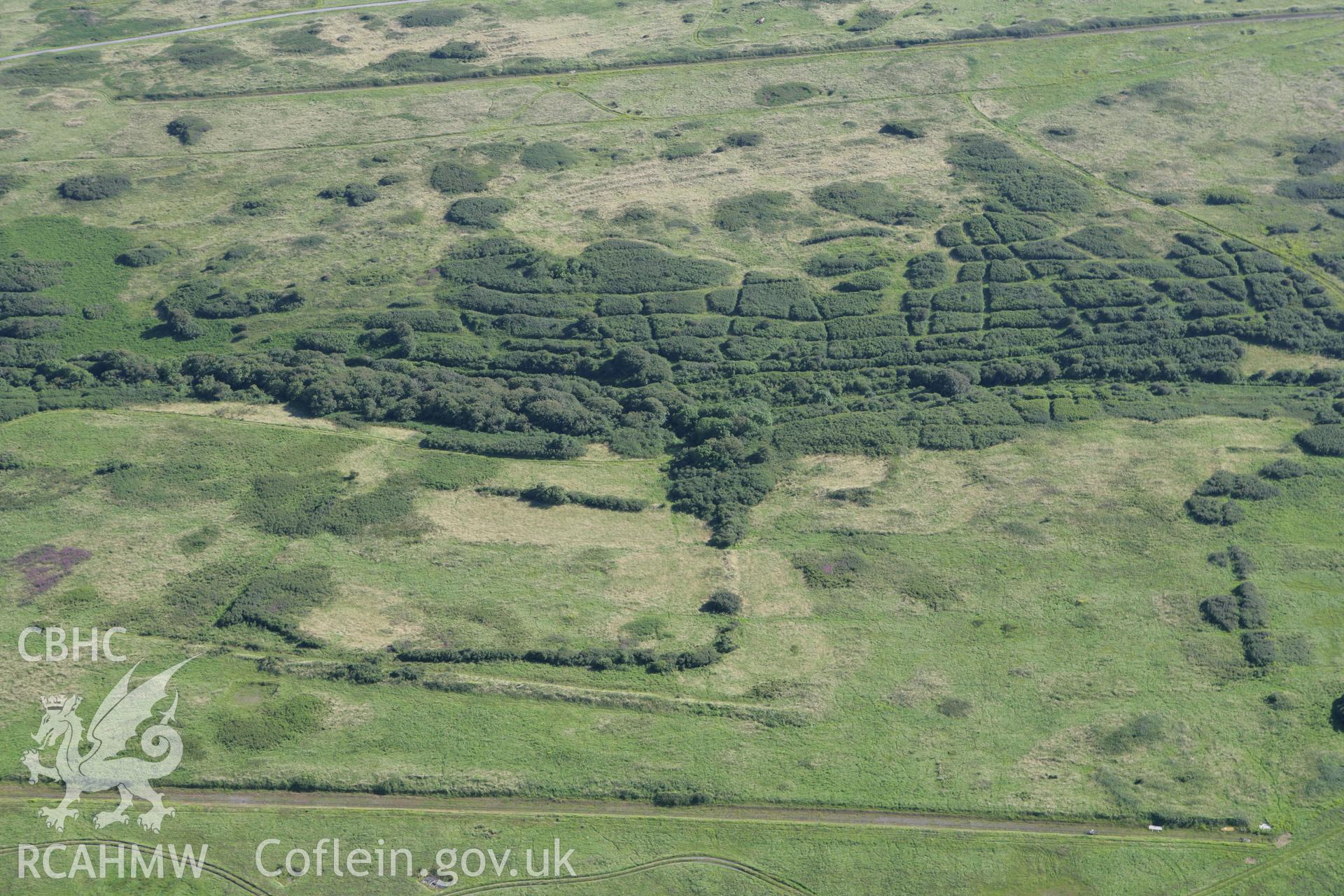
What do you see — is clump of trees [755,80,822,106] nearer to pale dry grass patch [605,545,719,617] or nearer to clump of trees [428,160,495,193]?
clump of trees [428,160,495,193]

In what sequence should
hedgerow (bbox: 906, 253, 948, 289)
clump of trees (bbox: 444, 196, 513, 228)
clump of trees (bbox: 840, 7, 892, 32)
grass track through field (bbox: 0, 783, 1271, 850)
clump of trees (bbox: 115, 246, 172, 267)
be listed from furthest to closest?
clump of trees (bbox: 840, 7, 892, 32), clump of trees (bbox: 444, 196, 513, 228), clump of trees (bbox: 115, 246, 172, 267), hedgerow (bbox: 906, 253, 948, 289), grass track through field (bbox: 0, 783, 1271, 850)

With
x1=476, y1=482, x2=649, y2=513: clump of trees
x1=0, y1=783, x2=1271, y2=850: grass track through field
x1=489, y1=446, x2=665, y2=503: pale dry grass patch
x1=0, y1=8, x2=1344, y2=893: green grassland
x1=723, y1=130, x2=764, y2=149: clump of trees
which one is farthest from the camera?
x1=723, y1=130, x2=764, y2=149: clump of trees

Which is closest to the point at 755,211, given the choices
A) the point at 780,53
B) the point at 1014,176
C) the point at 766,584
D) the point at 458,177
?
the point at 1014,176

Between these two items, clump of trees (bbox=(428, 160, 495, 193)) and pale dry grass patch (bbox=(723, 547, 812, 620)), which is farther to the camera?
clump of trees (bbox=(428, 160, 495, 193))

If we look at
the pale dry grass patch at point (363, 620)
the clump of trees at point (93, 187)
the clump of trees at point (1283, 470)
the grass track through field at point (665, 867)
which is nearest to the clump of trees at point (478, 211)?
the clump of trees at point (93, 187)

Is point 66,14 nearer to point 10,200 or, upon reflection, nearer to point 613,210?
point 10,200

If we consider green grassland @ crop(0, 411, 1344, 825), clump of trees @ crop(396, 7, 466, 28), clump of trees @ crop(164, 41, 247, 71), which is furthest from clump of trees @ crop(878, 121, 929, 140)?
clump of trees @ crop(164, 41, 247, 71)
